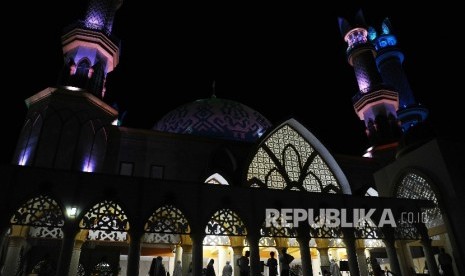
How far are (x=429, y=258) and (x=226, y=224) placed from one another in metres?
7.80

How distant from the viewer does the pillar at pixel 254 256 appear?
11.6 metres

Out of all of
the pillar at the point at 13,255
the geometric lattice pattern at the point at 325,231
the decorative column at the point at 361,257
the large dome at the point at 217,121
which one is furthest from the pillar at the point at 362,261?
the pillar at the point at 13,255

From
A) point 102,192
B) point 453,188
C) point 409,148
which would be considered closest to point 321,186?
point 409,148

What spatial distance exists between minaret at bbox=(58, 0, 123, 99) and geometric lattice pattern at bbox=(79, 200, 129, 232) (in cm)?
851

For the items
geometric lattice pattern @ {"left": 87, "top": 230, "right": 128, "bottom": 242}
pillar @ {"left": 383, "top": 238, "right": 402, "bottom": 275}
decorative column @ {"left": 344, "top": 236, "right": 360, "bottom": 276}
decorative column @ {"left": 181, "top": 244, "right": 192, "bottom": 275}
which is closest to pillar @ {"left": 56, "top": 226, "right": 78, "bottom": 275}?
geometric lattice pattern @ {"left": 87, "top": 230, "right": 128, "bottom": 242}

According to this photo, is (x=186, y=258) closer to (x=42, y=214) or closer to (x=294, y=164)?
(x=42, y=214)

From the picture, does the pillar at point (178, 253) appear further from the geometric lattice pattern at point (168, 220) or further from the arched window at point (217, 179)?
the geometric lattice pattern at point (168, 220)

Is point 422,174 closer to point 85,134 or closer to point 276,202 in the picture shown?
point 276,202

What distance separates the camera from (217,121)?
21969 millimetres

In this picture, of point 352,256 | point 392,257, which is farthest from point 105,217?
point 392,257

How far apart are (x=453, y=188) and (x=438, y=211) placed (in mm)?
1173

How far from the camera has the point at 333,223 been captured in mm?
13266

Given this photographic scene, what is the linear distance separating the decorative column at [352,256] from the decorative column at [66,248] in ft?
30.2

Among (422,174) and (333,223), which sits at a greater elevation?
(422,174)
